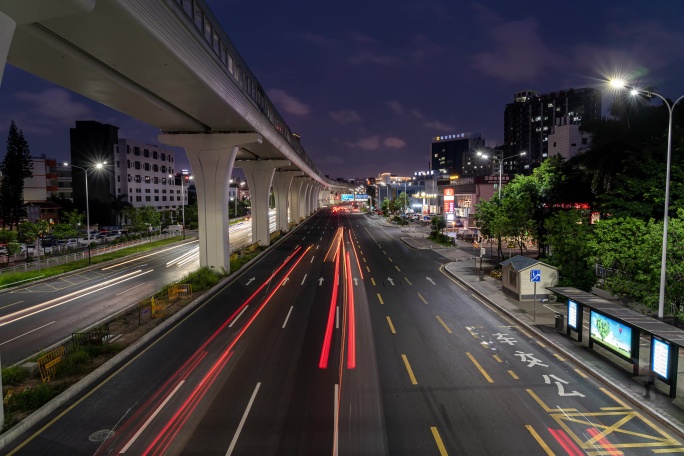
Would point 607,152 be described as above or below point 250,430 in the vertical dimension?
above

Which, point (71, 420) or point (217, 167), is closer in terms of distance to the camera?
point (71, 420)

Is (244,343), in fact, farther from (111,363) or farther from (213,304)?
(213,304)

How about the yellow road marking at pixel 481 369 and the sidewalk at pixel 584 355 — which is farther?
the yellow road marking at pixel 481 369

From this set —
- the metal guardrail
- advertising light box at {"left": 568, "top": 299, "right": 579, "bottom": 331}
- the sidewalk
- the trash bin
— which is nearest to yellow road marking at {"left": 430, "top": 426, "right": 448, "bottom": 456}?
the sidewalk

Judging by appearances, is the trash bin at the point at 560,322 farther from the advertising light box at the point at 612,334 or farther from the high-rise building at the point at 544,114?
the high-rise building at the point at 544,114

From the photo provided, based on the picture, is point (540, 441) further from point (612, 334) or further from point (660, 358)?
point (612, 334)

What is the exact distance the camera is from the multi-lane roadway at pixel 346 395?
384 inches

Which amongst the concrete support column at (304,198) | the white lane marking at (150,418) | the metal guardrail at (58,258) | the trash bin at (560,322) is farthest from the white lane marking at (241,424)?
the concrete support column at (304,198)

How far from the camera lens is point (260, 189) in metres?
53.2

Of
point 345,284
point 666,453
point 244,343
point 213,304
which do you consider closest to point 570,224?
point 345,284

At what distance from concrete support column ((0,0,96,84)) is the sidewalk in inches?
694

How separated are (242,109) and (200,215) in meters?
9.75

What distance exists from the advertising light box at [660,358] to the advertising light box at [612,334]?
1.13m

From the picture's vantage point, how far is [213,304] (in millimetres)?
23078
